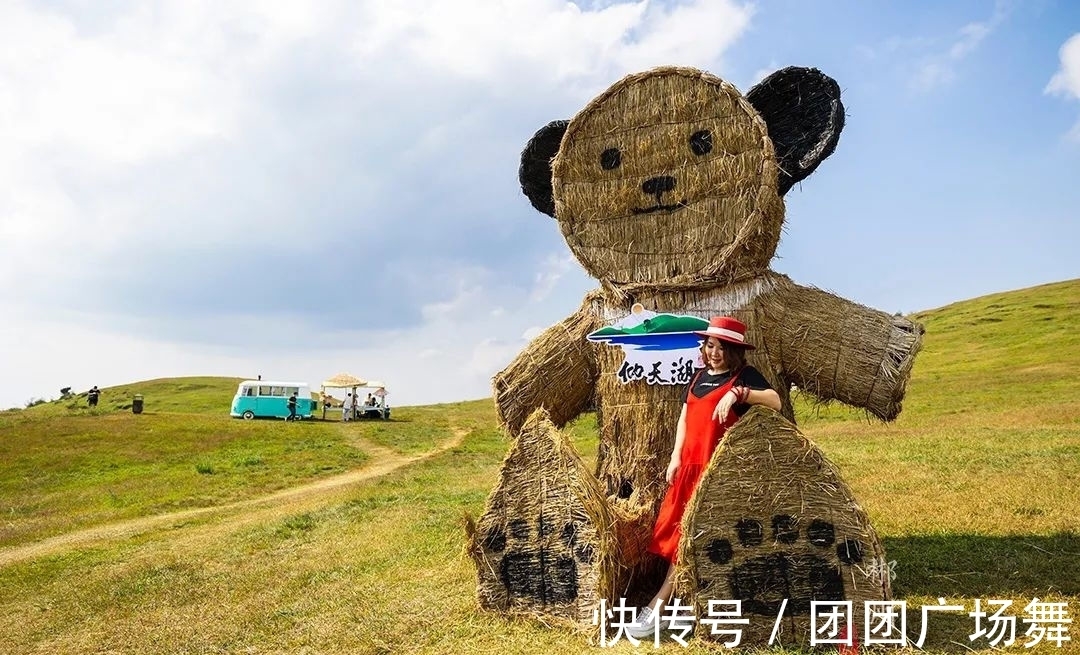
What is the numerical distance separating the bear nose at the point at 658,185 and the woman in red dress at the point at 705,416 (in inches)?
40.0

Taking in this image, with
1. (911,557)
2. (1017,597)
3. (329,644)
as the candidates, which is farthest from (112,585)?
(1017,597)

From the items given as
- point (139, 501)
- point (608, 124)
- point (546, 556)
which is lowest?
point (139, 501)

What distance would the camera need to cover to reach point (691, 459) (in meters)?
3.99

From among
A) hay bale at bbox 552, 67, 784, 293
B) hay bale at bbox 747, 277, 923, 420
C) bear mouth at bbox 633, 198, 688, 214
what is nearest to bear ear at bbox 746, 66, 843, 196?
hay bale at bbox 552, 67, 784, 293

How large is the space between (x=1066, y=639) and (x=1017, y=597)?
84 cm

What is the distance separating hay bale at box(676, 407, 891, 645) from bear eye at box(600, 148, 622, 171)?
6.49 ft

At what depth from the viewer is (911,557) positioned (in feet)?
17.7

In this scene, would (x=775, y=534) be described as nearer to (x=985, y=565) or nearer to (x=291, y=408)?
(x=985, y=565)

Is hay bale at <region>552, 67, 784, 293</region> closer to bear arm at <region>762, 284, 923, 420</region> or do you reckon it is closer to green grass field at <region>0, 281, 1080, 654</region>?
bear arm at <region>762, 284, 923, 420</region>

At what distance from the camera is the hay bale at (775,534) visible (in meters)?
3.50

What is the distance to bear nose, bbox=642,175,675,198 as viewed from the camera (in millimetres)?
4691

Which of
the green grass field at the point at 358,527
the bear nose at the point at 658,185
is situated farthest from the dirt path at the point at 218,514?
the bear nose at the point at 658,185

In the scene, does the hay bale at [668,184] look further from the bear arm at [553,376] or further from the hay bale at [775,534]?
the hay bale at [775,534]

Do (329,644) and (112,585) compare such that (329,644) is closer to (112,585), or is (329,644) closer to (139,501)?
(112,585)
